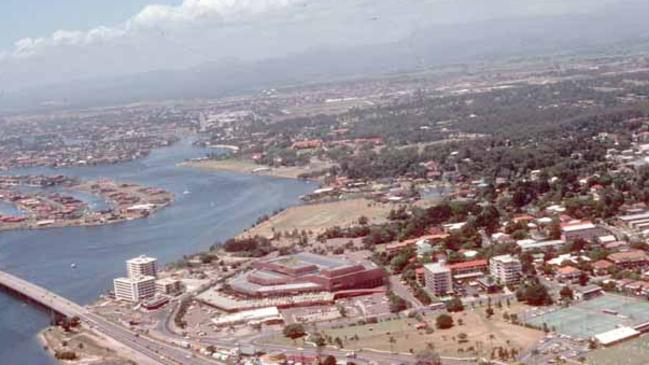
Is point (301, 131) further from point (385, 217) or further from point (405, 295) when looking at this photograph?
point (405, 295)

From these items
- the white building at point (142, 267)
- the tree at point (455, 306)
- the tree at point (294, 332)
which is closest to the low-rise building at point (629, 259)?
the tree at point (455, 306)

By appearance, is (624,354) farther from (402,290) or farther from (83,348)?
(83,348)

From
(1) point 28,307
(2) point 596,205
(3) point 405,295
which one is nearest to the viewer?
(3) point 405,295

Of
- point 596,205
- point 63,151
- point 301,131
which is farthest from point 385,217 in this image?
point 63,151

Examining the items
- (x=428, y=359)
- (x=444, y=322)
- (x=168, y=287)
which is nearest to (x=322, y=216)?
(x=168, y=287)

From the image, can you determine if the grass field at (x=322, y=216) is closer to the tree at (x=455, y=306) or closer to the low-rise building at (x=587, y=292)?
the tree at (x=455, y=306)
